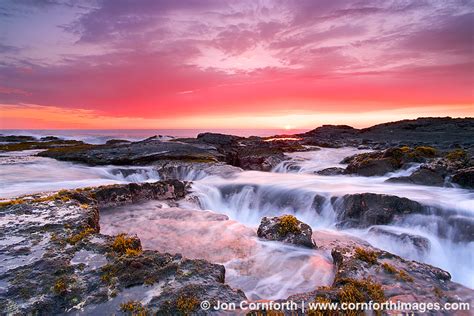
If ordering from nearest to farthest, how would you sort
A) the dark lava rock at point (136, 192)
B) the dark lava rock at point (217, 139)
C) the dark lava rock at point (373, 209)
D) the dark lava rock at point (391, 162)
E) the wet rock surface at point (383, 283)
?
the wet rock surface at point (383, 283) → the dark lava rock at point (373, 209) → the dark lava rock at point (136, 192) → the dark lava rock at point (391, 162) → the dark lava rock at point (217, 139)

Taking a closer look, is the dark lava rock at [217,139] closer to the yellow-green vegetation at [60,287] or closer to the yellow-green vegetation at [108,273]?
the yellow-green vegetation at [108,273]

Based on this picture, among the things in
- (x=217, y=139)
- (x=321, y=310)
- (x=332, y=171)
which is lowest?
(x=321, y=310)

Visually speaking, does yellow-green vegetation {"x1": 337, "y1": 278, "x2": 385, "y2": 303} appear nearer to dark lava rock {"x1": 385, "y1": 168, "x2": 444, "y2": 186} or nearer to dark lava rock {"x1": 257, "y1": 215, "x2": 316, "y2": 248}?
dark lava rock {"x1": 257, "y1": 215, "x2": 316, "y2": 248}

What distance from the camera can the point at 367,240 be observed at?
9.58 m

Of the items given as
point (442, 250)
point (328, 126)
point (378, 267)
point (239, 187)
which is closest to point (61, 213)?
point (378, 267)

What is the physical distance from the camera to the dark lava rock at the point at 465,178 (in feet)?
41.6

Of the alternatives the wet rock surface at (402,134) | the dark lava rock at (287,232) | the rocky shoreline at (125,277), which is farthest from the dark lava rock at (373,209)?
the wet rock surface at (402,134)

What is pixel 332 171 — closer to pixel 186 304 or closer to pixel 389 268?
pixel 389 268

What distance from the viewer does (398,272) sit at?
18.7ft

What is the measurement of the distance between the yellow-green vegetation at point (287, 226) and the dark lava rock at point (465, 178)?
9123mm

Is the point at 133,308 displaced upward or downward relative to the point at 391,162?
downward

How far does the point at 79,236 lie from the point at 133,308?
10.1 ft

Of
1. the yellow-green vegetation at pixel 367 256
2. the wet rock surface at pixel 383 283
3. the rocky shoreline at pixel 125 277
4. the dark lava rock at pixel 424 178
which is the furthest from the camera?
the dark lava rock at pixel 424 178

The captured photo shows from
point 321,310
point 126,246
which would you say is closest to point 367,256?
point 321,310
